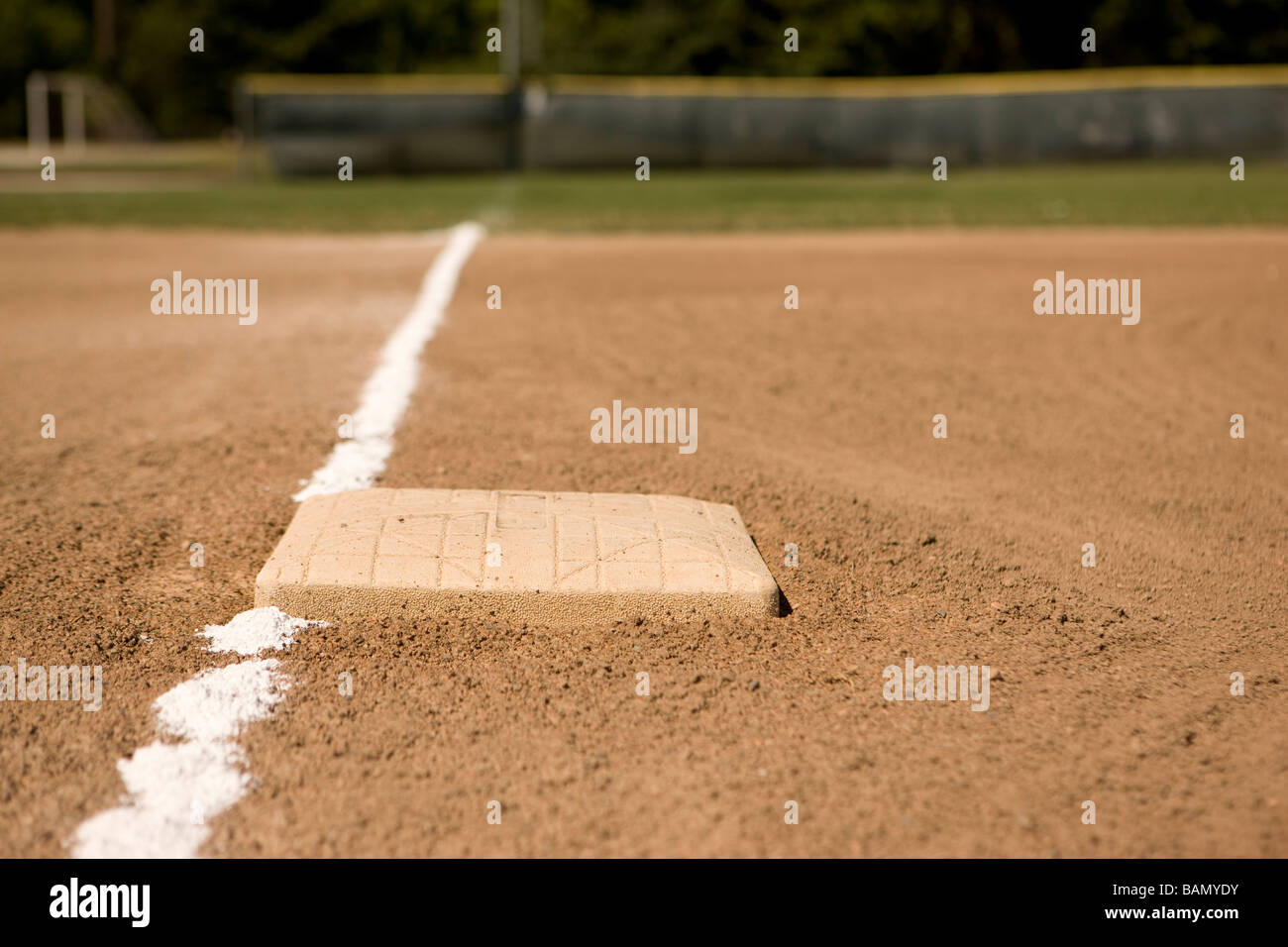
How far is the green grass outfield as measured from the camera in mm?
12227

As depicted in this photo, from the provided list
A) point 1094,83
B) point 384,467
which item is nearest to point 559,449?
point 384,467

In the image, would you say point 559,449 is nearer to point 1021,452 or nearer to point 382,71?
point 1021,452

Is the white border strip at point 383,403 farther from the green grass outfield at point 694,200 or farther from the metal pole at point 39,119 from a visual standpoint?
the metal pole at point 39,119

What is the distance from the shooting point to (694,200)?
49.6 ft

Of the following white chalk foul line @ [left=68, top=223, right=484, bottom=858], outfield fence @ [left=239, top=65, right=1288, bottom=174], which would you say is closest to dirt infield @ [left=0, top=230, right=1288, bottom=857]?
white chalk foul line @ [left=68, top=223, right=484, bottom=858]

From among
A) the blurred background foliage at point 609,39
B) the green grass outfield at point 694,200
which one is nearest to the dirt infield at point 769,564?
the green grass outfield at point 694,200

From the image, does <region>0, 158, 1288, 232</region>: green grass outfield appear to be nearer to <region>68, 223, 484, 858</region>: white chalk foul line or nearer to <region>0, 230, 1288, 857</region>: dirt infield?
<region>0, 230, 1288, 857</region>: dirt infield

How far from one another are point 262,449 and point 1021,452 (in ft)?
9.12

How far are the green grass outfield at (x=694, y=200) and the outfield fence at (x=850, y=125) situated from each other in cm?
32

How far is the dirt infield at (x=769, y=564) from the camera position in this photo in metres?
2.21

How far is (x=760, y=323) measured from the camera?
256 inches

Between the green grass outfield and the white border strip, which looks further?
the green grass outfield

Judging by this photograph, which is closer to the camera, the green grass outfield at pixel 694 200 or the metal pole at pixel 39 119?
the green grass outfield at pixel 694 200

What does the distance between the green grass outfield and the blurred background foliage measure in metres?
18.1
